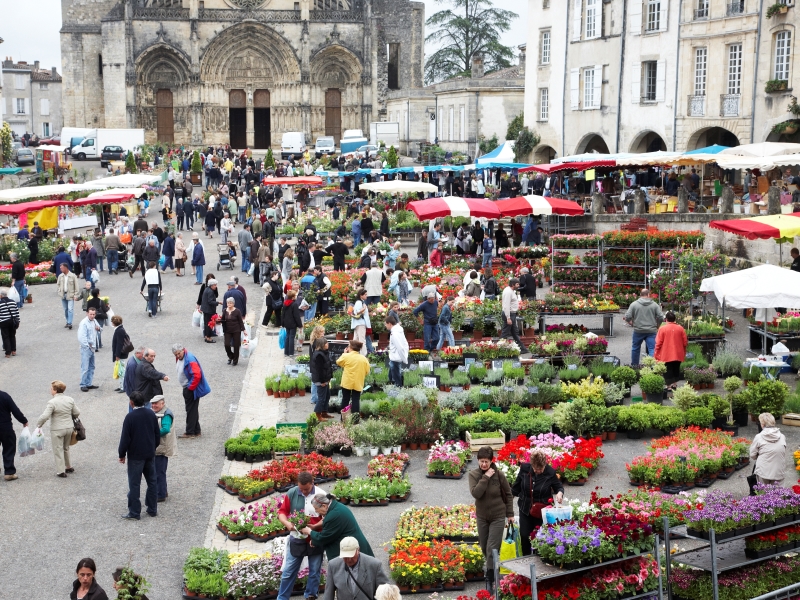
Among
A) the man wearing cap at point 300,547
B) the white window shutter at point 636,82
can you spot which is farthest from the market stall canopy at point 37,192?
the man wearing cap at point 300,547

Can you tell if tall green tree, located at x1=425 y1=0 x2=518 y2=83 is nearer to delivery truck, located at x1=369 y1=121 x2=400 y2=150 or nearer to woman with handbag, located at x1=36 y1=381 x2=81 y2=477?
delivery truck, located at x1=369 y1=121 x2=400 y2=150

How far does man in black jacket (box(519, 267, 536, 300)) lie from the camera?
2183 centimetres

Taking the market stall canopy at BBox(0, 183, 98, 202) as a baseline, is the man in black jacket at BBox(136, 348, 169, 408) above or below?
below

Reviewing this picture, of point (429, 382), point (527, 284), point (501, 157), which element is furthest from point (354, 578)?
point (501, 157)

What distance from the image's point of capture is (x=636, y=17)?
125 feet

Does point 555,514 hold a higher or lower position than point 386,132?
lower

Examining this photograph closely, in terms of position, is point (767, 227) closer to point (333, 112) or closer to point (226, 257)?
point (226, 257)

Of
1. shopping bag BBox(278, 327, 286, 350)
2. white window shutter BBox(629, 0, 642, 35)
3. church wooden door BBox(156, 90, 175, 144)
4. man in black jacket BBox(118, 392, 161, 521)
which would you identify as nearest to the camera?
man in black jacket BBox(118, 392, 161, 521)

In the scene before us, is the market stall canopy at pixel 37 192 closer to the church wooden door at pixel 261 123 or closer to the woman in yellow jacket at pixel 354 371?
the woman in yellow jacket at pixel 354 371

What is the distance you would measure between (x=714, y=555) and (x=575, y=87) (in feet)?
114

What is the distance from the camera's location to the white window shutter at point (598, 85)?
1586 inches

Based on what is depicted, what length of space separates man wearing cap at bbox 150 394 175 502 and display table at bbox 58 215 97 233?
2296 cm

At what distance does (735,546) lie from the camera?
9.48 m

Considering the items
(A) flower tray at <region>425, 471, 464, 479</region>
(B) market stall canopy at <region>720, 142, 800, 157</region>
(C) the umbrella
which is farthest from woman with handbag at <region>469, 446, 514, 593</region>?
(B) market stall canopy at <region>720, 142, 800, 157</region>
